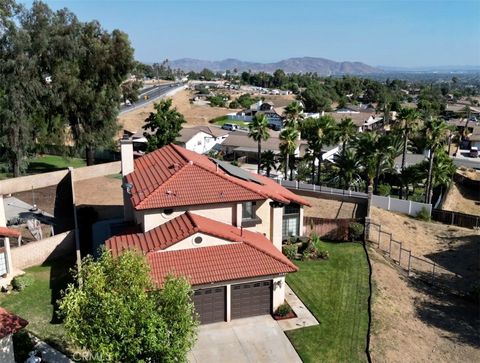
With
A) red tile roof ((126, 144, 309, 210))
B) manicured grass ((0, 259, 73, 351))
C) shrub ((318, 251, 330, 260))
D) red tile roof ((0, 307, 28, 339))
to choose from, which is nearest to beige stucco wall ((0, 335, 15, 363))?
red tile roof ((0, 307, 28, 339))

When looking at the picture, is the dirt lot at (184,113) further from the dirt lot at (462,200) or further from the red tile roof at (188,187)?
the red tile roof at (188,187)

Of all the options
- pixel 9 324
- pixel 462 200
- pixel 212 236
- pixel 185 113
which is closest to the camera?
pixel 9 324

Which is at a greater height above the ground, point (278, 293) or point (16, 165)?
point (16, 165)

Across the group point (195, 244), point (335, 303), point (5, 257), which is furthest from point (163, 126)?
point (335, 303)

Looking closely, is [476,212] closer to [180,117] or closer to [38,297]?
[180,117]

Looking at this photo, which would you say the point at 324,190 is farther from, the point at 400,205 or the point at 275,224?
the point at 275,224

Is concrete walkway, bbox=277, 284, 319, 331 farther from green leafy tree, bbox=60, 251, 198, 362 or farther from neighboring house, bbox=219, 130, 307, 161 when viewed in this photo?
neighboring house, bbox=219, 130, 307, 161

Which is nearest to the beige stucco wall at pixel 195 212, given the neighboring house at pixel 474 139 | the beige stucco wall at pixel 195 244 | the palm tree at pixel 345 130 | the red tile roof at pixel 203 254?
the red tile roof at pixel 203 254
